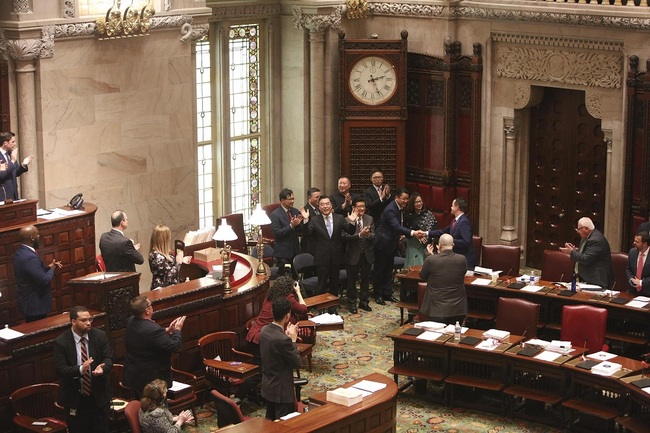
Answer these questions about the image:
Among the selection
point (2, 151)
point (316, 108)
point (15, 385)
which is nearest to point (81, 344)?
point (15, 385)

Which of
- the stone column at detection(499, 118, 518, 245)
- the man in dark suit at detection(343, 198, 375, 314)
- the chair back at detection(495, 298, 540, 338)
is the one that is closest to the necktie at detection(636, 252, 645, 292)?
the chair back at detection(495, 298, 540, 338)

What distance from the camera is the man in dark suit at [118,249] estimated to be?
44.4 ft

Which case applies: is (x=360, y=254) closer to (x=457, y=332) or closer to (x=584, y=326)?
(x=457, y=332)

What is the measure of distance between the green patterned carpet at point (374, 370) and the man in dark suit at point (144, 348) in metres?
1.14

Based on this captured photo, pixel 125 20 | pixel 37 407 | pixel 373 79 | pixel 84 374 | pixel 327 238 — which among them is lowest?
pixel 37 407

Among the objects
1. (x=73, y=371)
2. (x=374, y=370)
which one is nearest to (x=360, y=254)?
(x=374, y=370)

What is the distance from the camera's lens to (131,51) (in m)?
16.0

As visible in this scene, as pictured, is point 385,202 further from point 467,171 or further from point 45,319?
point 45,319

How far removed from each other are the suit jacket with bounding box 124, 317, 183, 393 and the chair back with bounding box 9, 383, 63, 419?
0.75 metres

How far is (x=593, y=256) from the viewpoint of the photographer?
1456cm

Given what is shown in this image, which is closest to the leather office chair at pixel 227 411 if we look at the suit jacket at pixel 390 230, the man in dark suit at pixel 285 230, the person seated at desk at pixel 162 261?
the person seated at desk at pixel 162 261

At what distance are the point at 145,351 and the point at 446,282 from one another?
388 centimetres

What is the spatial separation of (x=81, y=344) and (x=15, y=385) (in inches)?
39.0

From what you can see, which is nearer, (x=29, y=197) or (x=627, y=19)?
(x=29, y=197)
